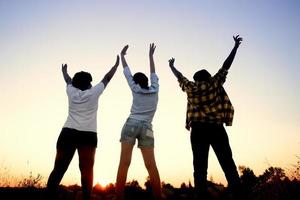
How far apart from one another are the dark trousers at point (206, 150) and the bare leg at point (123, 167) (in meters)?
1.17

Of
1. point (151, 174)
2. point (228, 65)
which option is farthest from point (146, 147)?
point (228, 65)

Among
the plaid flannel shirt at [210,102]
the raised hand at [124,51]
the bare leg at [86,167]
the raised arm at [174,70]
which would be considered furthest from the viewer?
the raised hand at [124,51]

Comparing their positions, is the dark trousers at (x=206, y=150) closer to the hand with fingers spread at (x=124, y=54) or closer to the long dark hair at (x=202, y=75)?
the long dark hair at (x=202, y=75)

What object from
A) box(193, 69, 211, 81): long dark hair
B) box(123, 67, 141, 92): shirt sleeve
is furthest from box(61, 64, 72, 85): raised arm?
box(193, 69, 211, 81): long dark hair

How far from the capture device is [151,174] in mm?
7258

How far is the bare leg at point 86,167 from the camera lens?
22.6 ft

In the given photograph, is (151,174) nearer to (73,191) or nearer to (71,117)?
(71,117)

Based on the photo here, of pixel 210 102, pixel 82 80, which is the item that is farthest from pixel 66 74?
pixel 210 102

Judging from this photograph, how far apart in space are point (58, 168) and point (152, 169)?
1683 millimetres

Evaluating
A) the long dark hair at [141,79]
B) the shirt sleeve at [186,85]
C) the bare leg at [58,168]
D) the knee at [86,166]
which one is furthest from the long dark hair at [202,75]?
the bare leg at [58,168]

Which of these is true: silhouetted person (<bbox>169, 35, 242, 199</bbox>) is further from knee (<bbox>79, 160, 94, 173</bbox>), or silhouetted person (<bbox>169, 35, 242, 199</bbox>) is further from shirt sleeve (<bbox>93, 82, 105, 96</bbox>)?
knee (<bbox>79, 160, 94, 173</bbox>)

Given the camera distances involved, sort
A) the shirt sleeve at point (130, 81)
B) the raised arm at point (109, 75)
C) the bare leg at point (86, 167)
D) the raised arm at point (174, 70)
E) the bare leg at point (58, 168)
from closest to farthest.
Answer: the bare leg at point (58, 168), the bare leg at point (86, 167), the raised arm at point (109, 75), the shirt sleeve at point (130, 81), the raised arm at point (174, 70)

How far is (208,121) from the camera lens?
23.2ft

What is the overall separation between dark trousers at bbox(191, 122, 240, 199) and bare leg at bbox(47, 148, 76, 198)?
2.15 metres
